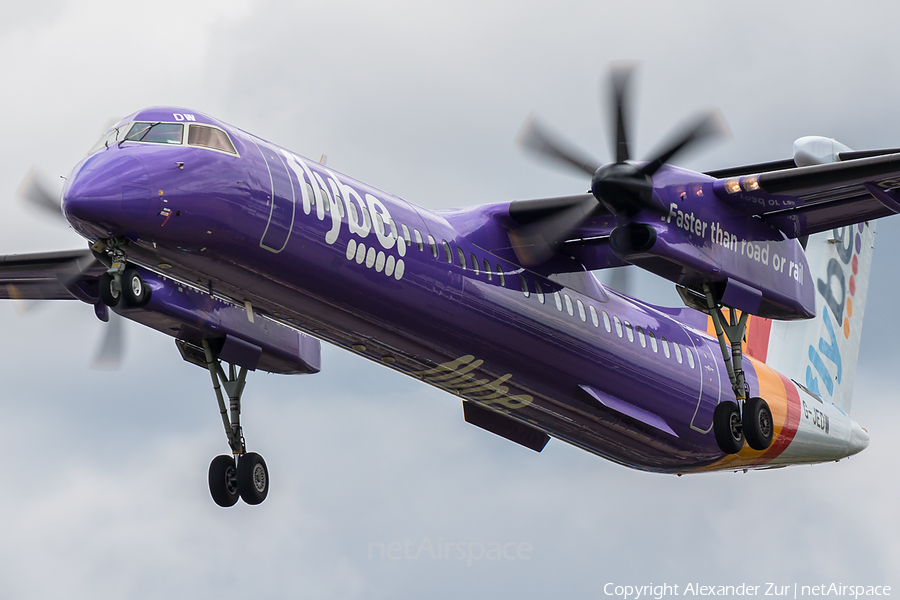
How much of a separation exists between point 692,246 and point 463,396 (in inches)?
147

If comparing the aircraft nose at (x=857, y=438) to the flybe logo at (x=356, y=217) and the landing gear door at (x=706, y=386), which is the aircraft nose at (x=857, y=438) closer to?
the landing gear door at (x=706, y=386)

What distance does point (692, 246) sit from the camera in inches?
617

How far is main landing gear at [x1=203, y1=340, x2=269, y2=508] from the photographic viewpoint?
643 inches

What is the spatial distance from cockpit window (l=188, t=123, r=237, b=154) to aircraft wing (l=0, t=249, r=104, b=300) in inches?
169

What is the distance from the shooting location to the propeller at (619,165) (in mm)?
14805

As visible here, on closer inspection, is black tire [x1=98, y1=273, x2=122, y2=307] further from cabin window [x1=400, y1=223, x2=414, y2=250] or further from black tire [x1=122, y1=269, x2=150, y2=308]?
cabin window [x1=400, y1=223, x2=414, y2=250]

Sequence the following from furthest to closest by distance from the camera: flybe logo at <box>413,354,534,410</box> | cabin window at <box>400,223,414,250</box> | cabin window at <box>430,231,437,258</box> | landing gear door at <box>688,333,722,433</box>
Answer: landing gear door at <box>688,333,722,433</box> < flybe logo at <box>413,354,534,410</box> < cabin window at <box>430,231,437,258</box> < cabin window at <box>400,223,414,250</box>

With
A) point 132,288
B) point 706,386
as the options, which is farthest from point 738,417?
point 132,288

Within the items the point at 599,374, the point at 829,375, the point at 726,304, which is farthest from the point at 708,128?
the point at 829,375

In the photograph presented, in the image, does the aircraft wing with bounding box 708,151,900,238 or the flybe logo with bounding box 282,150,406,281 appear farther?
the aircraft wing with bounding box 708,151,900,238

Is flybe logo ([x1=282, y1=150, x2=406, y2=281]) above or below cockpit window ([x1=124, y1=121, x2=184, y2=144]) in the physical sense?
below

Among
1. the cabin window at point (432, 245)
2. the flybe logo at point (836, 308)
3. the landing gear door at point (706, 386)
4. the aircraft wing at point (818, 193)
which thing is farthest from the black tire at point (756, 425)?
the flybe logo at point (836, 308)

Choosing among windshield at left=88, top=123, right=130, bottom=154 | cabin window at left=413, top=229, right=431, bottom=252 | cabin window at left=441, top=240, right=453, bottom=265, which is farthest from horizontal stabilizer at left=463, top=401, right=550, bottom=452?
windshield at left=88, top=123, right=130, bottom=154

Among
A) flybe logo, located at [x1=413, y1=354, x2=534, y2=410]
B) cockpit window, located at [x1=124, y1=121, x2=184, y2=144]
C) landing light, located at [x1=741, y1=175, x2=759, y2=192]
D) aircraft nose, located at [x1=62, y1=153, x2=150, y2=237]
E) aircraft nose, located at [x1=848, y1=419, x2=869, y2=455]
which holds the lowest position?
aircraft nose, located at [x1=848, y1=419, x2=869, y2=455]
